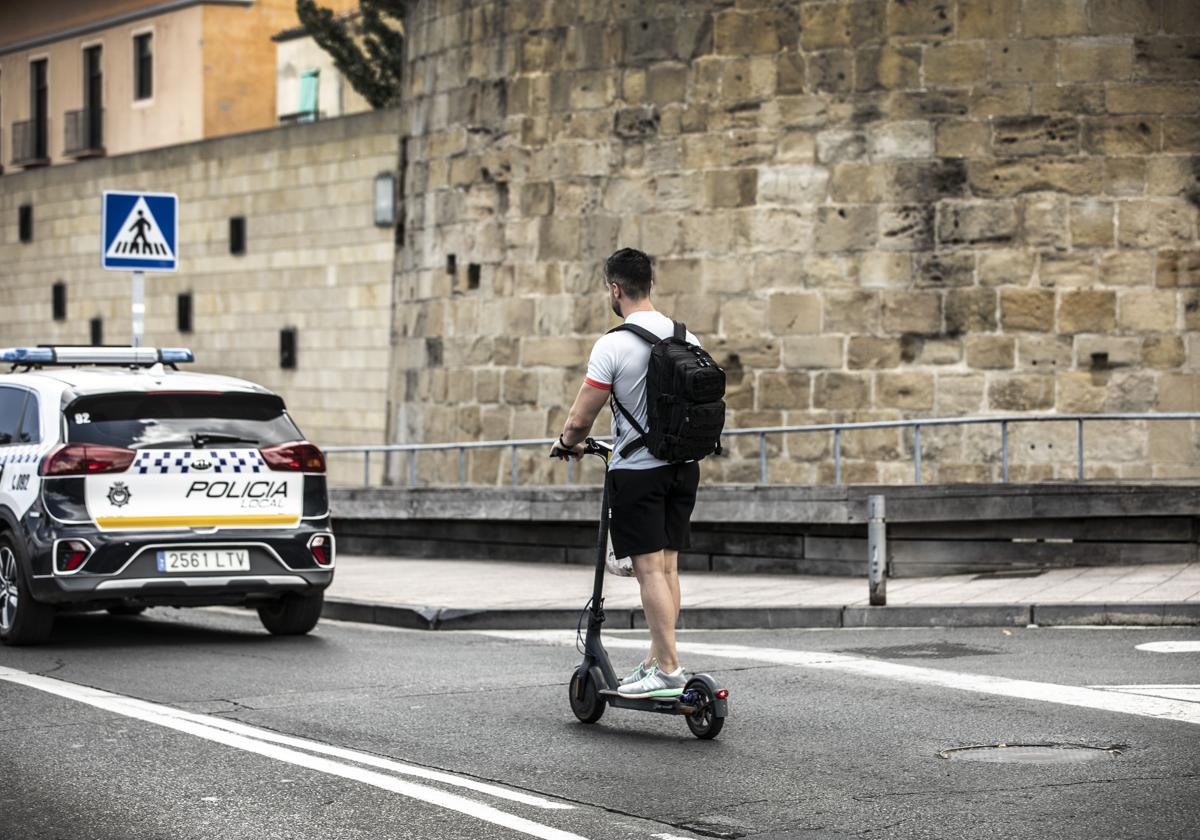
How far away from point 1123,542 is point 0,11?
3991 centimetres

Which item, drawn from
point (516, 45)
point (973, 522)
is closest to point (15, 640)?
point (973, 522)

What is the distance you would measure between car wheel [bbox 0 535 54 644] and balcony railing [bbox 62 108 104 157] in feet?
114

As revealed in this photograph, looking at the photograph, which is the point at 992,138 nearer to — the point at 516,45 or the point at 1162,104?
the point at 1162,104

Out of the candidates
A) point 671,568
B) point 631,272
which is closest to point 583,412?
point 631,272

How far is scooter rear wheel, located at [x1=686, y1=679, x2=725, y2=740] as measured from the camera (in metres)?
8.12

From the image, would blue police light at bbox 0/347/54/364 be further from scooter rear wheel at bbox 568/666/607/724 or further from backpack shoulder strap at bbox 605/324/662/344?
backpack shoulder strap at bbox 605/324/662/344

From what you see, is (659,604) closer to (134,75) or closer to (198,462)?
(198,462)

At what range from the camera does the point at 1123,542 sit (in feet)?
49.8

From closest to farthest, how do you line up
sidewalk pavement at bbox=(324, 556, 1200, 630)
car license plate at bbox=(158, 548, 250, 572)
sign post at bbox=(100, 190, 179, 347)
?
car license plate at bbox=(158, 548, 250, 572)
sidewalk pavement at bbox=(324, 556, 1200, 630)
sign post at bbox=(100, 190, 179, 347)

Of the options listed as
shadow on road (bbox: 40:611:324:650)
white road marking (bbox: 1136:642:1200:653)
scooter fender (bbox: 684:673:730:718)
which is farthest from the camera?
shadow on road (bbox: 40:611:324:650)

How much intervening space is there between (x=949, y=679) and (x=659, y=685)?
2009mm

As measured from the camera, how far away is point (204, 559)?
11672mm

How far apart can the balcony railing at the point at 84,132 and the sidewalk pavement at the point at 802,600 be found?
31161 mm

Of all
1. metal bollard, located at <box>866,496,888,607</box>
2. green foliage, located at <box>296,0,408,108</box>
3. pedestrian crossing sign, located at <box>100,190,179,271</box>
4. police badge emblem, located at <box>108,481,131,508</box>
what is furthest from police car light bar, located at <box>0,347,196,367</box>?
green foliage, located at <box>296,0,408,108</box>
